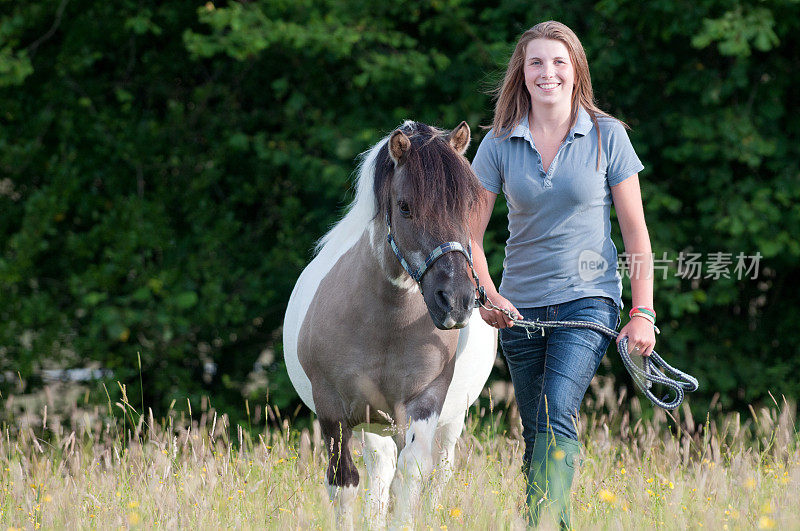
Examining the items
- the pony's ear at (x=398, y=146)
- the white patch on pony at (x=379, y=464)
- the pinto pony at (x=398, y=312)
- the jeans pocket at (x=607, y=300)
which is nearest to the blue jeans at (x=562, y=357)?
the jeans pocket at (x=607, y=300)

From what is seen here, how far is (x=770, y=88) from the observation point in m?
7.39

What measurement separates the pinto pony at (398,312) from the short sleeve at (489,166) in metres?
0.10

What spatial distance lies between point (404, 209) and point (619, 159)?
0.85 metres

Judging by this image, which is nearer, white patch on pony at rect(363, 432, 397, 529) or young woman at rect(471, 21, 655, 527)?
young woman at rect(471, 21, 655, 527)

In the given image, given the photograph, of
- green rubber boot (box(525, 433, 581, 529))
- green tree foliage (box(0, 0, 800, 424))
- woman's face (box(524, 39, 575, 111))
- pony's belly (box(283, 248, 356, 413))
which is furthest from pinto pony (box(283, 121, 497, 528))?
green tree foliage (box(0, 0, 800, 424))

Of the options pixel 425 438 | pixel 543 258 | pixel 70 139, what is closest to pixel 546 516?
pixel 425 438

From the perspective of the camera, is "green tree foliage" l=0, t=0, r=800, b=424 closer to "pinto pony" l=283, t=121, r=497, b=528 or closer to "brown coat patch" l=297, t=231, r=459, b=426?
"pinto pony" l=283, t=121, r=497, b=528

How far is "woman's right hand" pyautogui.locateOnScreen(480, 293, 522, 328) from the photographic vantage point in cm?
331

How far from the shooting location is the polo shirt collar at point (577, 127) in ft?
10.9

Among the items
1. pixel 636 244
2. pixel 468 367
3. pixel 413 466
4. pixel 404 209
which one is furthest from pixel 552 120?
pixel 413 466

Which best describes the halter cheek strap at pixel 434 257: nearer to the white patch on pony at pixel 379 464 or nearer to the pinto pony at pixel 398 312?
the pinto pony at pixel 398 312

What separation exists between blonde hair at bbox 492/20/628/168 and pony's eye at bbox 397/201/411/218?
20.0 inches

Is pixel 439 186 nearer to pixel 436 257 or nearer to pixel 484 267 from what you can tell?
pixel 436 257

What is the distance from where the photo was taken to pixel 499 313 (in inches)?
131
